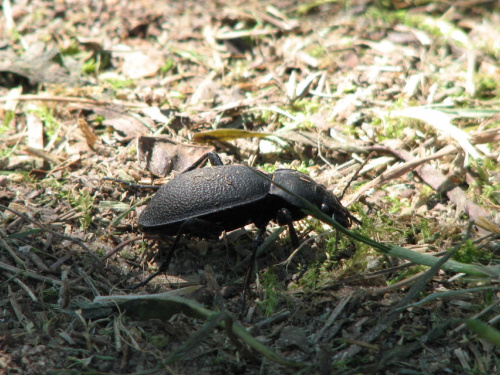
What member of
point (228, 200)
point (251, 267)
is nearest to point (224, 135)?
point (228, 200)

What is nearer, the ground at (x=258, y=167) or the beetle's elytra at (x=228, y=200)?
the ground at (x=258, y=167)

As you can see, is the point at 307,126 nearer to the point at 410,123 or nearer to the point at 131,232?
the point at 410,123

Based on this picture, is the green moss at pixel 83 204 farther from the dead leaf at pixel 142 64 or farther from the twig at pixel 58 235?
the dead leaf at pixel 142 64

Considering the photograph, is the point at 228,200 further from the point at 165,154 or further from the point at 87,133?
the point at 87,133

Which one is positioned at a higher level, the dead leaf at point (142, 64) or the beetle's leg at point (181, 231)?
the dead leaf at point (142, 64)

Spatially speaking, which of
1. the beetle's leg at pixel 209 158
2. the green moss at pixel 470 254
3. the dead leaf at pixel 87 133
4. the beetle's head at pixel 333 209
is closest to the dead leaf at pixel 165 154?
the beetle's leg at pixel 209 158

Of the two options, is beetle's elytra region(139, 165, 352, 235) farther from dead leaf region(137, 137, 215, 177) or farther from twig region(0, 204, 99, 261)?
dead leaf region(137, 137, 215, 177)
